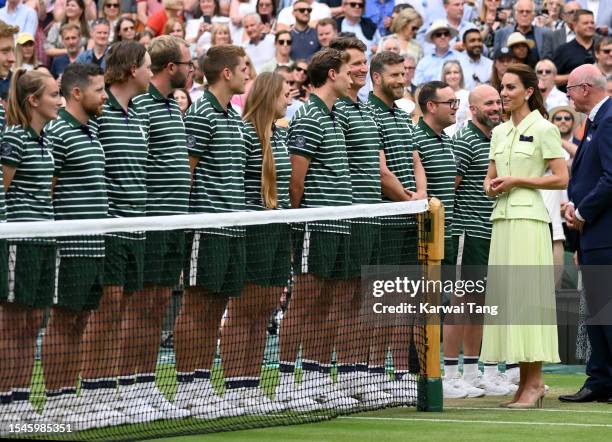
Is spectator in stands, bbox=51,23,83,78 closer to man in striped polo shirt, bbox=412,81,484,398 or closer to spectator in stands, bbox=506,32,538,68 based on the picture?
spectator in stands, bbox=506,32,538,68

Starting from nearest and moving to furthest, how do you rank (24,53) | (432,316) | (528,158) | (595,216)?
(432,316), (528,158), (595,216), (24,53)

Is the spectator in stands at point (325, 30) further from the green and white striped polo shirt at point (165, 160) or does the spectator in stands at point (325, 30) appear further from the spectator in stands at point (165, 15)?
the green and white striped polo shirt at point (165, 160)

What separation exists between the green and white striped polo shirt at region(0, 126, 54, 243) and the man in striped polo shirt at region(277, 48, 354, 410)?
84.5 inches

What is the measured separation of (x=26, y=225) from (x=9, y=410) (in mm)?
1337

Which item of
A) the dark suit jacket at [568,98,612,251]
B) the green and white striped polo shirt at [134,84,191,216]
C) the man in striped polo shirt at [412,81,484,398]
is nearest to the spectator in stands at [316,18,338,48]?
the man in striped polo shirt at [412,81,484,398]

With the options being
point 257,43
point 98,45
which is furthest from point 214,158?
point 257,43

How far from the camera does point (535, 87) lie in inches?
442

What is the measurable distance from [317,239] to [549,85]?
840cm

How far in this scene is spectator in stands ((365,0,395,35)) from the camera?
21.7 m

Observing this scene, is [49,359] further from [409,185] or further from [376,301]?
[409,185]

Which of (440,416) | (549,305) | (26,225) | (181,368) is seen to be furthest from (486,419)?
(26,225)

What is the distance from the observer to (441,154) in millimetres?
12078

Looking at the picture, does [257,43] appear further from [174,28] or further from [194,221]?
[194,221]

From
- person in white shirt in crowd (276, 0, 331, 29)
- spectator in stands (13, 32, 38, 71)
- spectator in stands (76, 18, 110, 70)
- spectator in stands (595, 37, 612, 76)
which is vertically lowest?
spectator in stands (595, 37, 612, 76)
